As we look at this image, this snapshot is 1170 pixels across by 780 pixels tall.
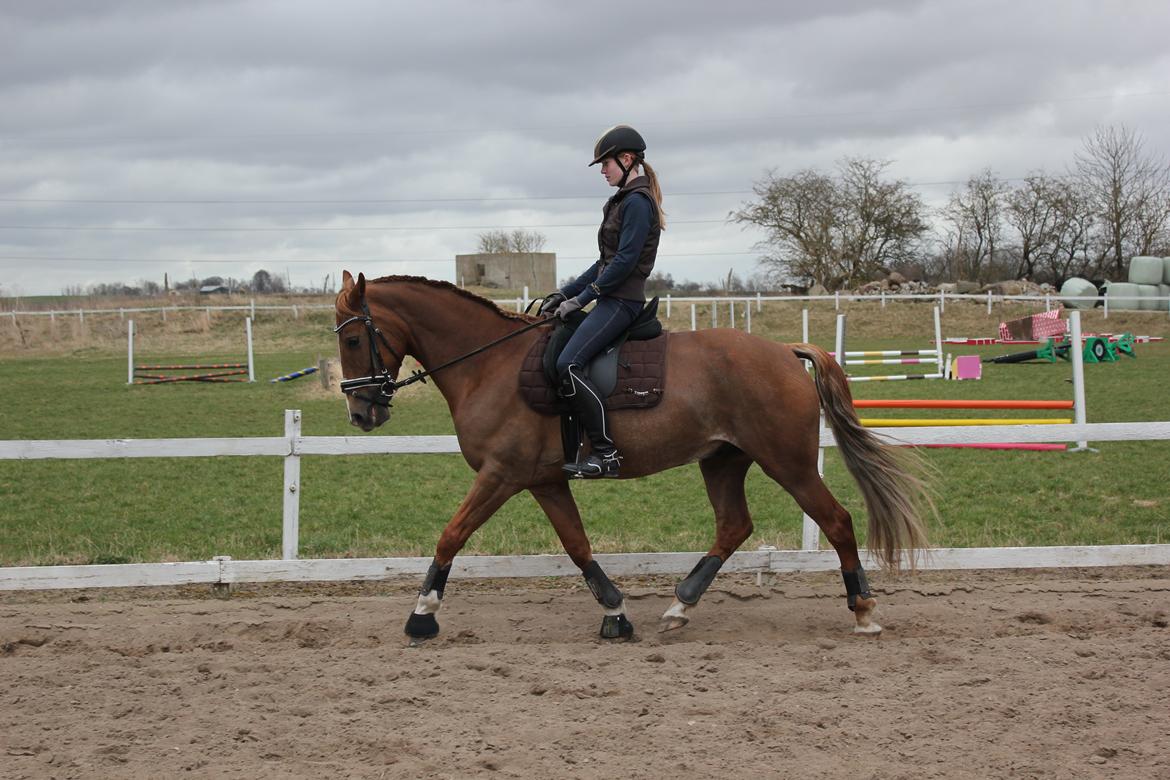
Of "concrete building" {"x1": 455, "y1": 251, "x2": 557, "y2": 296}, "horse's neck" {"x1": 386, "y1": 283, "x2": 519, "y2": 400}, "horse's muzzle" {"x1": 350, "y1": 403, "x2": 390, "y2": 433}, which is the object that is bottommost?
"horse's muzzle" {"x1": 350, "y1": 403, "x2": 390, "y2": 433}

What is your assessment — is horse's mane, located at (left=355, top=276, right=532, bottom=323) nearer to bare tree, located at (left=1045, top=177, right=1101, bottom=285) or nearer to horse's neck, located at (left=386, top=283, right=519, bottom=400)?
horse's neck, located at (left=386, top=283, right=519, bottom=400)

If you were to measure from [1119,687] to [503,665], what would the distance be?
3.05 meters

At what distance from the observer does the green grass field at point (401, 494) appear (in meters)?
8.55

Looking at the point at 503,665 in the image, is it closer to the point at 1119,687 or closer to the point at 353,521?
the point at 1119,687

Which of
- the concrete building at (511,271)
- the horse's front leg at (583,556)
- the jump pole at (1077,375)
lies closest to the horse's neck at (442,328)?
the horse's front leg at (583,556)

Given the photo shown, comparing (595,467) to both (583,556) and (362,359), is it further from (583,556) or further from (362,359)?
(362,359)

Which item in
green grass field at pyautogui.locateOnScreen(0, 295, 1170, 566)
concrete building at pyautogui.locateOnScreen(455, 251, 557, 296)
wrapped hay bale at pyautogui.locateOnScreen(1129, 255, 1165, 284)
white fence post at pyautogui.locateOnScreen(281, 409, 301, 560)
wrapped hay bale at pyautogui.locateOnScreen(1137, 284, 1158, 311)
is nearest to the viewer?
white fence post at pyautogui.locateOnScreen(281, 409, 301, 560)

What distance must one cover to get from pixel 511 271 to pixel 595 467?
53.3 meters

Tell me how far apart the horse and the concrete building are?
50.9 meters

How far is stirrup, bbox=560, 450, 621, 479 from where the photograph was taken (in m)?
5.83

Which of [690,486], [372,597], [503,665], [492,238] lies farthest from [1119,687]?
[492,238]

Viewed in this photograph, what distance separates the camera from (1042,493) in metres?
10.4

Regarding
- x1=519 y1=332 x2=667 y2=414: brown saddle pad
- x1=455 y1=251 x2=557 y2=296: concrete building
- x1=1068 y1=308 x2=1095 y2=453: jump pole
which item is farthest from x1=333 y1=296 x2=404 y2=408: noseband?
x1=455 y1=251 x2=557 y2=296: concrete building

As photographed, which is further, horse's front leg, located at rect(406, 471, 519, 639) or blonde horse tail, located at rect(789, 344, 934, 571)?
blonde horse tail, located at rect(789, 344, 934, 571)
